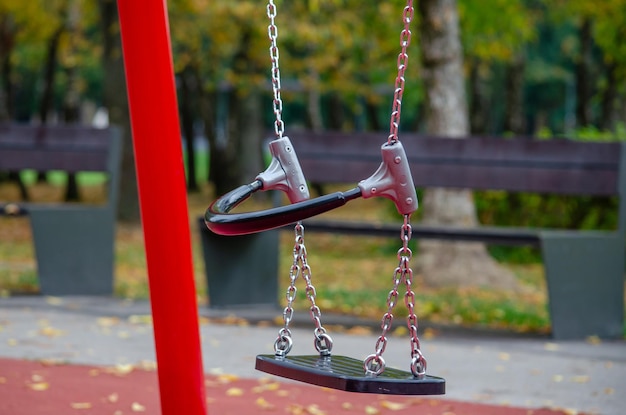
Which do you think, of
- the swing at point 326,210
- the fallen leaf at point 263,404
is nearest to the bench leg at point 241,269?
the fallen leaf at point 263,404

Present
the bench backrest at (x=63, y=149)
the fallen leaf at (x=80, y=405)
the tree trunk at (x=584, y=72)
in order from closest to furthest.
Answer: the fallen leaf at (x=80, y=405), the bench backrest at (x=63, y=149), the tree trunk at (x=584, y=72)

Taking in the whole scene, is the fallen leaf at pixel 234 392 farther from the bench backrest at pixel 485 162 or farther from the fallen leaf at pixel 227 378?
the bench backrest at pixel 485 162

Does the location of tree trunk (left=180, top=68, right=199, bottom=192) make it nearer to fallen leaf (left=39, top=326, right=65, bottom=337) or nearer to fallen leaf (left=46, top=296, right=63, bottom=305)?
fallen leaf (left=46, top=296, right=63, bottom=305)

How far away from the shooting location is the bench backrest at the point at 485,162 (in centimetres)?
685

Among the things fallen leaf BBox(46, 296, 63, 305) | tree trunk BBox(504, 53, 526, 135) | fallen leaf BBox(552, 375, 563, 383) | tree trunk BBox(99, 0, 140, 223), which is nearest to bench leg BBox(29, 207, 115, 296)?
fallen leaf BBox(46, 296, 63, 305)

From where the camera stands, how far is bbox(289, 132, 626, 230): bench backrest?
6.85m

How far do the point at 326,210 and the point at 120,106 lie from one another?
13.0 meters

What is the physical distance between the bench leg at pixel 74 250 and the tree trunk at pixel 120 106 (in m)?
7.72

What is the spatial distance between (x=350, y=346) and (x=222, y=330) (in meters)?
0.91

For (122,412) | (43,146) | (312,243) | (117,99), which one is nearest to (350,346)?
(122,412)

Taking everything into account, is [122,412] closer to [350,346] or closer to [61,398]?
[61,398]

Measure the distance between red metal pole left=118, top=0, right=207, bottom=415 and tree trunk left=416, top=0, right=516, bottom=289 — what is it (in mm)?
6561

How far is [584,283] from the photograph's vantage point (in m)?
6.51

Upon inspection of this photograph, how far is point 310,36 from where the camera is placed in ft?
47.9
